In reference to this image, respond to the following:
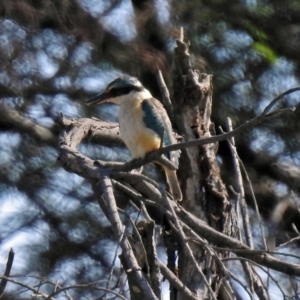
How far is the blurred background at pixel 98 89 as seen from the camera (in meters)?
3.66

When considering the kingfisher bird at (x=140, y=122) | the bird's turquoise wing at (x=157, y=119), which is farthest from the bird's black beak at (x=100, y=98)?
the bird's turquoise wing at (x=157, y=119)

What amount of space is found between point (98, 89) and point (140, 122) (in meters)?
0.76

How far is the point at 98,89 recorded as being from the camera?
12.1 feet

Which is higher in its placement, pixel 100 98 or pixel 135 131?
pixel 100 98

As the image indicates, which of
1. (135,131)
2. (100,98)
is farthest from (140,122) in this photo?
(100,98)

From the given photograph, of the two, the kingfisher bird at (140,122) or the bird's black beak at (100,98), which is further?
the bird's black beak at (100,98)

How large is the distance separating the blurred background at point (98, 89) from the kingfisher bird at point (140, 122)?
0.54 m

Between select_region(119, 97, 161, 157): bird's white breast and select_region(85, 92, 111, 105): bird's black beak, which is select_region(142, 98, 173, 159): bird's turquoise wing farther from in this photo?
select_region(85, 92, 111, 105): bird's black beak

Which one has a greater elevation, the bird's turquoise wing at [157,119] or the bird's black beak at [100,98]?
the bird's black beak at [100,98]

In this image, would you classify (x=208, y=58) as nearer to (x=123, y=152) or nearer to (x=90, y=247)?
(x=123, y=152)

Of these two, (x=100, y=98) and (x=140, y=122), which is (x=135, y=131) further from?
(x=100, y=98)

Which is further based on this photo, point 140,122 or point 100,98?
point 100,98

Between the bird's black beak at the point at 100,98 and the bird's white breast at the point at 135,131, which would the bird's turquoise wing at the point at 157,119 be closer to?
the bird's white breast at the point at 135,131

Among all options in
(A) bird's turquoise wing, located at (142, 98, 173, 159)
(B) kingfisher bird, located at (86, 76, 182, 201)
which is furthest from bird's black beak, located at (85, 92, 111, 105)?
(A) bird's turquoise wing, located at (142, 98, 173, 159)
